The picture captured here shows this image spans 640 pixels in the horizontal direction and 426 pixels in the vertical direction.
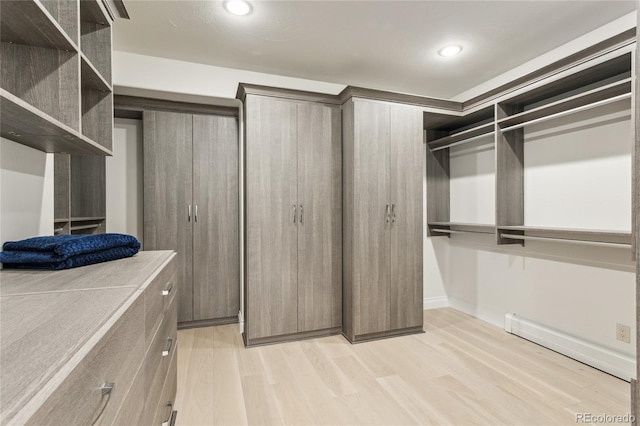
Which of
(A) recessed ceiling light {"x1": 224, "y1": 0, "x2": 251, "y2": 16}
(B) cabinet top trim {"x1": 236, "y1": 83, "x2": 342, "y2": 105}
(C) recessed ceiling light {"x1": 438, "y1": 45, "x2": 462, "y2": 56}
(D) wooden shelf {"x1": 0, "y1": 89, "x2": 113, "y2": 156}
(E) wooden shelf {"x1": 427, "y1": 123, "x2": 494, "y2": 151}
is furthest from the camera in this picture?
(E) wooden shelf {"x1": 427, "y1": 123, "x2": 494, "y2": 151}

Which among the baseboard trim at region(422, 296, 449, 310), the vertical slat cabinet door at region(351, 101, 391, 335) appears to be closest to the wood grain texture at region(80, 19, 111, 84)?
the vertical slat cabinet door at region(351, 101, 391, 335)

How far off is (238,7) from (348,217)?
1.81 metres

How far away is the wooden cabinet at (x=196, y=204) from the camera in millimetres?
3037

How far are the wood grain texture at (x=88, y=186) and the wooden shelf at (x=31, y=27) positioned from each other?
6.80 feet

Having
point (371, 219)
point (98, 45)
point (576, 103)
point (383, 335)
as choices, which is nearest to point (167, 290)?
point (98, 45)

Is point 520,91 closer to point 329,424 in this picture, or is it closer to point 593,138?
point 593,138

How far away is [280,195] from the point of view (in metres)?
2.80

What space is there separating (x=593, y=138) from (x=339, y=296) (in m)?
2.43

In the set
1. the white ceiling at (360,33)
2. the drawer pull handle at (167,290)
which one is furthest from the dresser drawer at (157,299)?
the white ceiling at (360,33)

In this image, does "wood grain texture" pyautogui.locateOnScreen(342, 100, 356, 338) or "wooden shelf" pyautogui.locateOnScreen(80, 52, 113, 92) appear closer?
"wooden shelf" pyautogui.locateOnScreen(80, 52, 113, 92)

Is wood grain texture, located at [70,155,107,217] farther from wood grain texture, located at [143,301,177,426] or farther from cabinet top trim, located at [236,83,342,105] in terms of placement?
wood grain texture, located at [143,301,177,426]

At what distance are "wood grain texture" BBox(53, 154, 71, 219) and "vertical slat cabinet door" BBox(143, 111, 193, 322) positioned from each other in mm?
661

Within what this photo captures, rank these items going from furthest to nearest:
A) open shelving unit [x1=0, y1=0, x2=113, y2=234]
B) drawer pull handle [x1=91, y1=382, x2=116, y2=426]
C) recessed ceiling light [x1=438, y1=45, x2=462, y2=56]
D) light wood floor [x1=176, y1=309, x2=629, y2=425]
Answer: recessed ceiling light [x1=438, y1=45, x2=462, y2=56]
light wood floor [x1=176, y1=309, x2=629, y2=425]
open shelving unit [x1=0, y1=0, x2=113, y2=234]
drawer pull handle [x1=91, y1=382, x2=116, y2=426]

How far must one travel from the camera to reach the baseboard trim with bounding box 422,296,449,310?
3.81m
